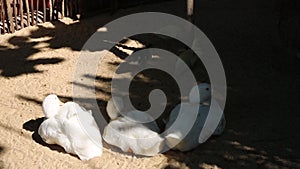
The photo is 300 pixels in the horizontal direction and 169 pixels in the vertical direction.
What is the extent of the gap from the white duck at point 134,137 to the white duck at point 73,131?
0.13 meters

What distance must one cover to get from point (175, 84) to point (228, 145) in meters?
1.16

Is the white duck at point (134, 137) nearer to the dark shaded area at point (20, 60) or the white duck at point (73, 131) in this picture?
the white duck at point (73, 131)

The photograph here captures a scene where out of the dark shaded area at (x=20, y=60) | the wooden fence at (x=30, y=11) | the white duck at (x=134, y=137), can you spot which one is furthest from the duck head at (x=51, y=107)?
the wooden fence at (x=30, y=11)

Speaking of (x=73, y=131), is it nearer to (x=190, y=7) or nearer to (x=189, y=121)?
(x=189, y=121)

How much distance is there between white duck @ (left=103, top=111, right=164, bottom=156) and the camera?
3.95 m

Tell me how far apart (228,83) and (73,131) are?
1881 mm

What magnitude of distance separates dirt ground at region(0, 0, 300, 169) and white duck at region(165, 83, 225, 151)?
9 centimetres

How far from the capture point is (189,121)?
13.4ft

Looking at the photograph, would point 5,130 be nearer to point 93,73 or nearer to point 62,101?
point 62,101

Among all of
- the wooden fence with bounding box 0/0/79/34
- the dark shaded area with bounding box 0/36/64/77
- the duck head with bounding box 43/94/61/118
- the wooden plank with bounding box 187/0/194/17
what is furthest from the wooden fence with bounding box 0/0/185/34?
the duck head with bounding box 43/94/61/118

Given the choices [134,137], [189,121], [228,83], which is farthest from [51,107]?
[228,83]

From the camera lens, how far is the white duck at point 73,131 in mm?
3977

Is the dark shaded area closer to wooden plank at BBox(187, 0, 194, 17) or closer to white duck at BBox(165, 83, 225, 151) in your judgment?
wooden plank at BBox(187, 0, 194, 17)

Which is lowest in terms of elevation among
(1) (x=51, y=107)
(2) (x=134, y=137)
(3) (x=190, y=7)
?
(2) (x=134, y=137)
